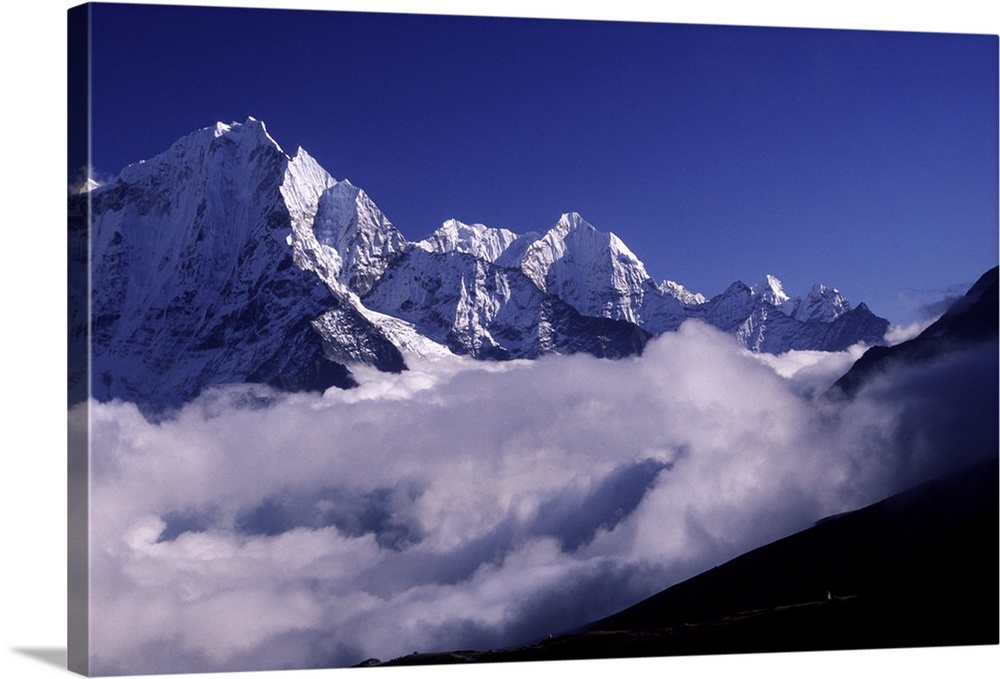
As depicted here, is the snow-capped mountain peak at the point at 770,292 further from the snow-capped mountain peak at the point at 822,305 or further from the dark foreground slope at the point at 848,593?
the dark foreground slope at the point at 848,593

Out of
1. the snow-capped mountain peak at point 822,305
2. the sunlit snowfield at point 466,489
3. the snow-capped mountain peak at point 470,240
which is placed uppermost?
the snow-capped mountain peak at point 470,240

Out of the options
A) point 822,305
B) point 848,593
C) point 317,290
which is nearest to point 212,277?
point 317,290

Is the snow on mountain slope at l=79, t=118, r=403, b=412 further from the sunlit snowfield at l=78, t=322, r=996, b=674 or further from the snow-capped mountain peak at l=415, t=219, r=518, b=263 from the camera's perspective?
the snow-capped mountain peak at l=415, t=219, r=518, b=263

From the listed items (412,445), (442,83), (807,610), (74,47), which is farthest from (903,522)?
(74,47)

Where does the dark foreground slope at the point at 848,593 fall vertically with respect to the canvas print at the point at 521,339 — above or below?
below

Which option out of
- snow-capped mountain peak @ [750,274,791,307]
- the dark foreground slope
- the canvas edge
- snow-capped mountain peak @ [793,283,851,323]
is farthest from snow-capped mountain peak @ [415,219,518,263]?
the dark foreground slope

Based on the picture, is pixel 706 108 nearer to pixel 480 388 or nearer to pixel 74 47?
pixel 480 388

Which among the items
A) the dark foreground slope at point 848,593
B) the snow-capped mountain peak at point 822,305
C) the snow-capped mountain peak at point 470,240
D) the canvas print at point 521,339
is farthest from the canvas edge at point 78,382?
the snow-capped mountain peak at point 822,305

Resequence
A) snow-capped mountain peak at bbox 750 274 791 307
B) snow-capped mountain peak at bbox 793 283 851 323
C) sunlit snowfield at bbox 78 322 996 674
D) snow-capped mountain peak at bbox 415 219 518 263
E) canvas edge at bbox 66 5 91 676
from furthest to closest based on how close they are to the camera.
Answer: snow-capped mountain peak at bbox 793 283 851 323
snow-capped mountain peak at bbox 750 274 791 307
snow-capped mountain peak at bbox 415 219 518 263
sunlit snowfield at bbox 78 322 996 674
canvas edge at bbox 66 5 91 676
